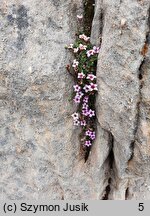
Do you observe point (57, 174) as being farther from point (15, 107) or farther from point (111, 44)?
point (111, 44)

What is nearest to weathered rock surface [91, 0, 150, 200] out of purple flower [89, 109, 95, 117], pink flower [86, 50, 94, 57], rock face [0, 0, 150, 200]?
rock face [0, 0, 150, 200]

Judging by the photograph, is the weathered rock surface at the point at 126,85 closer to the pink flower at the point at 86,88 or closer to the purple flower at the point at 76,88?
the pink flower at the point at 86,88

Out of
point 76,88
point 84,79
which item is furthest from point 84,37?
point 76,88

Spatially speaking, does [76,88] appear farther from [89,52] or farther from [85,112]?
[89,52]

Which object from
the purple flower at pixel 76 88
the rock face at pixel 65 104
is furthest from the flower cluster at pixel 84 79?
the rock face at pixel 65 104

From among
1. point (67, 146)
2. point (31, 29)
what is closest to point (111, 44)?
point (31, 29)

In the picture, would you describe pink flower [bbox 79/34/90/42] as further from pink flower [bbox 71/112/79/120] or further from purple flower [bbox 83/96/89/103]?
pink flower [bbox 71/112/79/120]
